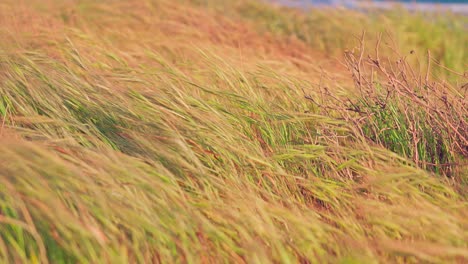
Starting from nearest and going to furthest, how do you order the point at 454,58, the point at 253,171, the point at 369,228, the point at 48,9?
the point at 369,228 → the point at 253,171 → the point at 48,9 → the point at 454,58

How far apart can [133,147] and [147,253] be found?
17.3 inches

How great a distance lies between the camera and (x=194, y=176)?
1895 mm

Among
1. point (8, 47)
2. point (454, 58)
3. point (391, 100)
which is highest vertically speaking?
point (8, 47)

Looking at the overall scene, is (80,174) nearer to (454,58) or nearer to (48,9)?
(48,9)

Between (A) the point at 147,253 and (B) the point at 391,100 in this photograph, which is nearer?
(A) the point at 147,253

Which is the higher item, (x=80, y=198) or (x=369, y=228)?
(x=80, y=198)

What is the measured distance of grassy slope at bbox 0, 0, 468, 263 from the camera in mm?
1580

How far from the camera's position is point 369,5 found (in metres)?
5.17

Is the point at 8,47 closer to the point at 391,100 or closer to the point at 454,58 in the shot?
the point at 391,100

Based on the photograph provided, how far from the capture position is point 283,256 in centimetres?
158

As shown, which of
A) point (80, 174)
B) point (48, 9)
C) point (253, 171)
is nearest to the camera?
point (80, 174)

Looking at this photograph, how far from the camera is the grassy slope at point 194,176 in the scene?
5.18ft

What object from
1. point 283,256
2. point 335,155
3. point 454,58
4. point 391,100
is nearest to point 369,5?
point 454,58

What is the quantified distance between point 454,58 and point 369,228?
3.12 metres
